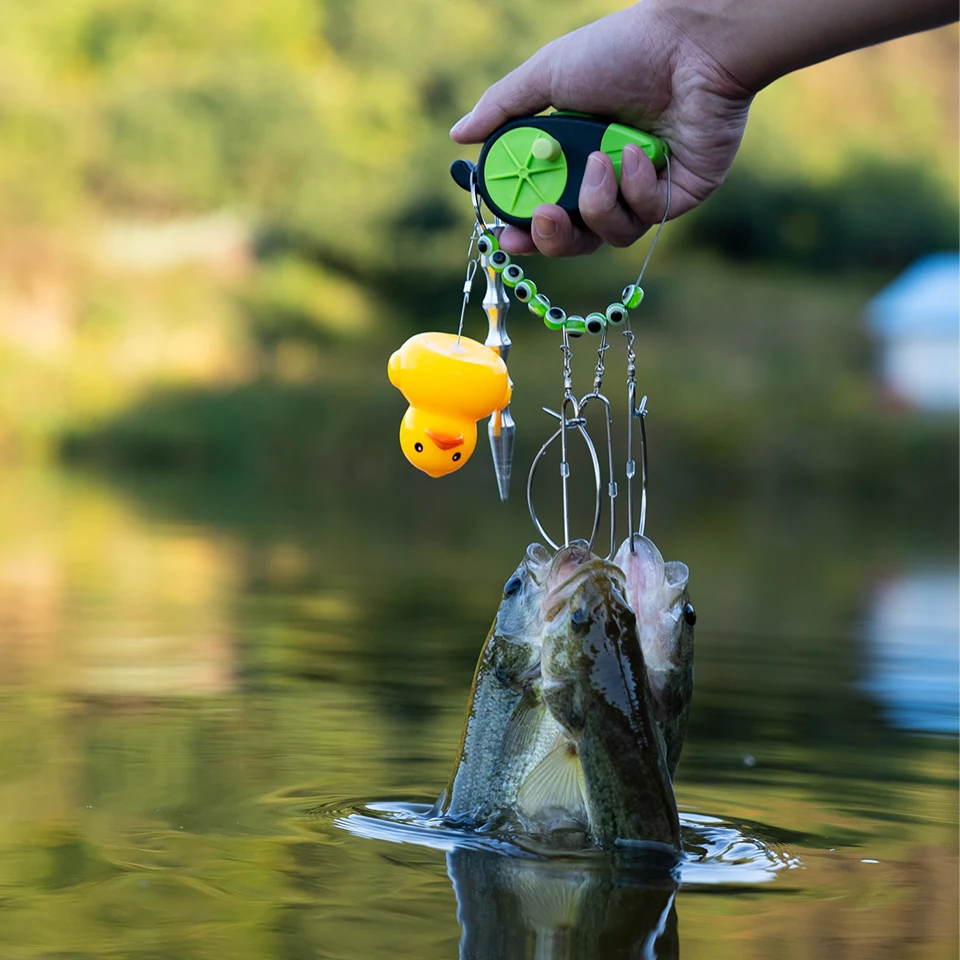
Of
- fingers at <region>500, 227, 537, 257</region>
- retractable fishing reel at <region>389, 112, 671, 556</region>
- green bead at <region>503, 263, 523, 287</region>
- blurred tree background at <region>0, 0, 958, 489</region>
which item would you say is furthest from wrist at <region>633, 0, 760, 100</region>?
blurred tree background at <region>0, 0, 958, 489</region>

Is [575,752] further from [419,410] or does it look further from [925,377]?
[925,377]

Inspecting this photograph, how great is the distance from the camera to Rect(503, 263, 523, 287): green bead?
6.61ft

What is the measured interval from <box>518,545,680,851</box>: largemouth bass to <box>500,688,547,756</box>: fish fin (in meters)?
0.04

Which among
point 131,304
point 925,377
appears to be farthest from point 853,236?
point 131,304

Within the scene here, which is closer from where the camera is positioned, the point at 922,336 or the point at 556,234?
the point at 556,234

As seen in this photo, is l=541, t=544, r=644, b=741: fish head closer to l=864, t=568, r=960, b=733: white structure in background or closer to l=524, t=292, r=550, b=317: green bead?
l=524, t=292, r=550, b=317: green bead

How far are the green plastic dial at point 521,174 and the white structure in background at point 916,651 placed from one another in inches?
63.1

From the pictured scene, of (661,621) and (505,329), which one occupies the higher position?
(505,329)

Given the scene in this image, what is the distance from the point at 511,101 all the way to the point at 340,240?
1193 centimetres

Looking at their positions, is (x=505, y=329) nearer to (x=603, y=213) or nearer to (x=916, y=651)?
(x=603, y=213)

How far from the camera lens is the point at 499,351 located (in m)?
2.05

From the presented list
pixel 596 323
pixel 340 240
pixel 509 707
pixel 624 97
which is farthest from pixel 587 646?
pixel 340 240

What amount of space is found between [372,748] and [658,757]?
91cm

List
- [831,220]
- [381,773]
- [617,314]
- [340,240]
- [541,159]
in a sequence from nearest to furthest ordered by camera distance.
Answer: [617,314], [541,159], [381,773], [340,240], [831,220]
